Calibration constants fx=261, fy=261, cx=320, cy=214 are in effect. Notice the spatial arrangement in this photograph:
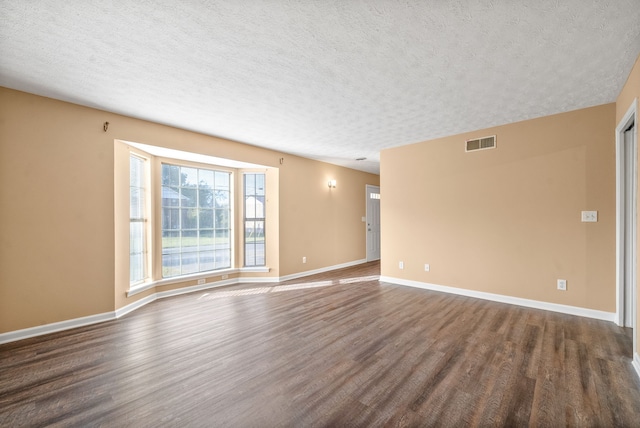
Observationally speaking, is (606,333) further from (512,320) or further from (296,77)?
(296,77)

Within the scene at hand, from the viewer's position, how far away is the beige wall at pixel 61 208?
2807 millimetres

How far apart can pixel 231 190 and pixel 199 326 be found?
288cm

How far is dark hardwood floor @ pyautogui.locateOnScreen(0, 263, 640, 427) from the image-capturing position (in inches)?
67.9

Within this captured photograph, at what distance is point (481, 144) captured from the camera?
414cm

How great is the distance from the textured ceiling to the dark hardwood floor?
2669 millimetres

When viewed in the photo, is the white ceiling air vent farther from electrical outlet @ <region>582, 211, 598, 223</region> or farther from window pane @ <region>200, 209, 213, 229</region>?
window pane @ <region>200, 209, 213, 229</region>

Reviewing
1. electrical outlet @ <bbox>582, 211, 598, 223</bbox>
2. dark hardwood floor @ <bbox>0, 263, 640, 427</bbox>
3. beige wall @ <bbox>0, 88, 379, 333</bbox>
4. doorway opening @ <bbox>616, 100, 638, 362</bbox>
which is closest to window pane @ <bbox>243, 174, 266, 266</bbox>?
beige wall @ <bbox>0, 88, 379, 333</bbox>

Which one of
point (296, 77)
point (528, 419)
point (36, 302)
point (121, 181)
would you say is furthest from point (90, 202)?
point (528, 419)

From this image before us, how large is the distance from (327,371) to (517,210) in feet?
11.6

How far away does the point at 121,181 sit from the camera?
144 inches

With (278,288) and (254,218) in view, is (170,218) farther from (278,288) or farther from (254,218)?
(278,288)

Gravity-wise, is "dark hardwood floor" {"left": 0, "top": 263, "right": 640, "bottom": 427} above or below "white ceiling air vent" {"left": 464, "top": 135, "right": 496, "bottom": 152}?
below

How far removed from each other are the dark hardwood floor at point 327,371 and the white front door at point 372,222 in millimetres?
4166

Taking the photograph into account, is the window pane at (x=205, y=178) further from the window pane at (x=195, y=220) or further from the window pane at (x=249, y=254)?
the window pane at (x=249, y=254)
